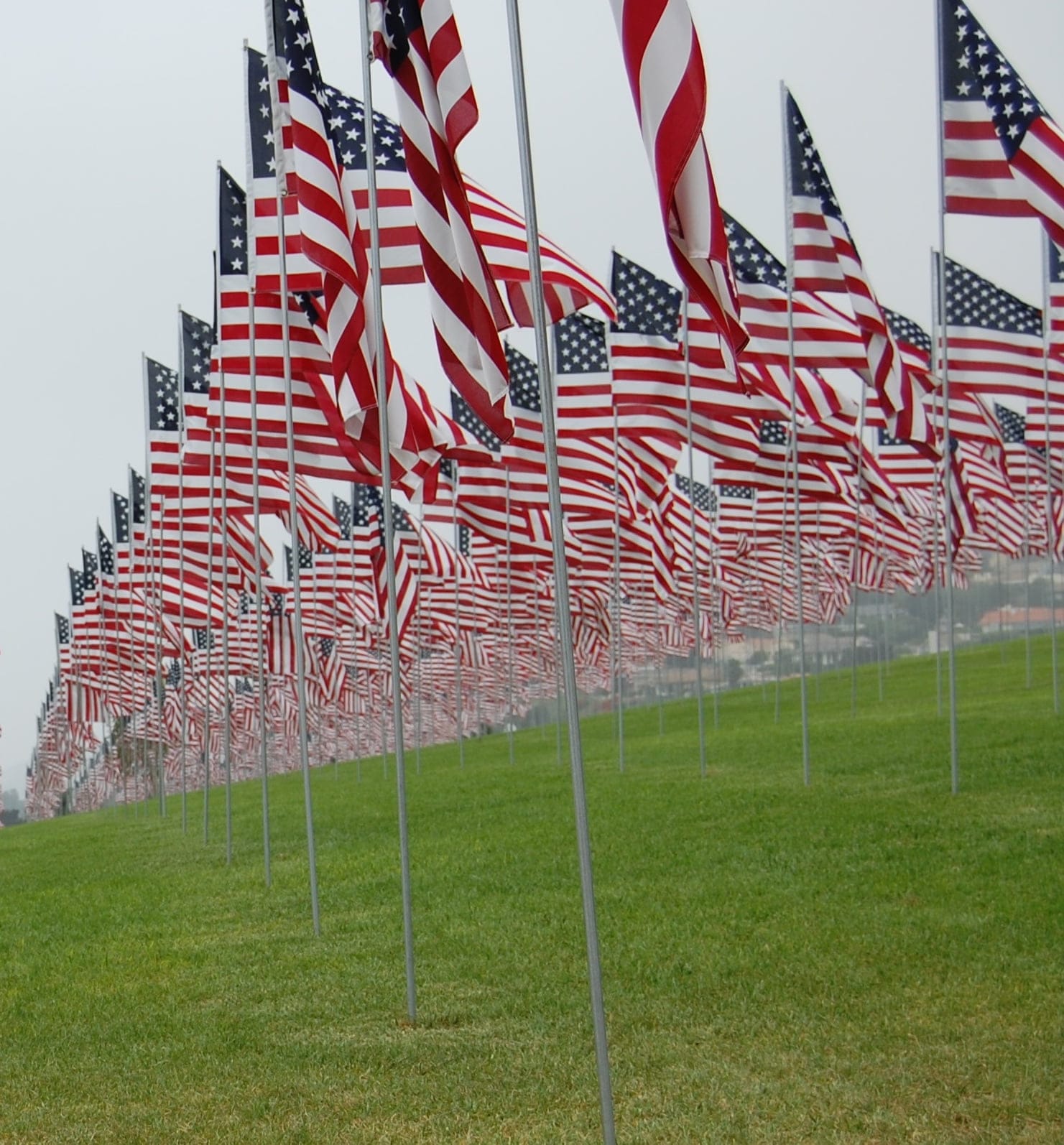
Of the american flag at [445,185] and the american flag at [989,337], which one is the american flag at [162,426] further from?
the american flag at [445,185]

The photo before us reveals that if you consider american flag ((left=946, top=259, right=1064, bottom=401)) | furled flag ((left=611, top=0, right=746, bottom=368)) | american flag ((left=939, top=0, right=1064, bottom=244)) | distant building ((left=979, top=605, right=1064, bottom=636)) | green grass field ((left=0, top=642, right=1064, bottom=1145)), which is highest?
american flag ((left=939, top=0, right=1064, bottom=244))

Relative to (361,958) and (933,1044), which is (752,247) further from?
(933,1044)

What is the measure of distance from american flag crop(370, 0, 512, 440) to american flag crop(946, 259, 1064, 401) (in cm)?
1238

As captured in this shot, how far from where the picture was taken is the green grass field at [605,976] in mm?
8227

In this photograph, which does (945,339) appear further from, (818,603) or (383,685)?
(383,685)

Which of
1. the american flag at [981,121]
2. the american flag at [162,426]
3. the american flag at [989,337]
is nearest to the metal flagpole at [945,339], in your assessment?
the american flag at [981,121]

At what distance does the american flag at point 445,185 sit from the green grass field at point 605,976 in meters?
3.83

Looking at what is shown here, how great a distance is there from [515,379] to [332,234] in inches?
635

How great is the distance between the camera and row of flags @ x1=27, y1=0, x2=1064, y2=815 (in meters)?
9.09

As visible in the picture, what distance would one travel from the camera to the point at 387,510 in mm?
10758

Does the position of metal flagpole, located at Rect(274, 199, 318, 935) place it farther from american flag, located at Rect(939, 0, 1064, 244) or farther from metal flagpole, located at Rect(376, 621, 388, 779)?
metal flagpole, located at Rect(376, 621, 388, 779)

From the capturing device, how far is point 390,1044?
9891 millimetres

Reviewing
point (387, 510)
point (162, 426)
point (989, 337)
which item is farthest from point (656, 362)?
point (387, 510)

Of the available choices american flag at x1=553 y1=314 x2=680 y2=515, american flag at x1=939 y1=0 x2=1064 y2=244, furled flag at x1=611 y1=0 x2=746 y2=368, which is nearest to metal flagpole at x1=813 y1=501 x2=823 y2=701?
american flag at x1=553 y1=314 x2=680 y2=515
